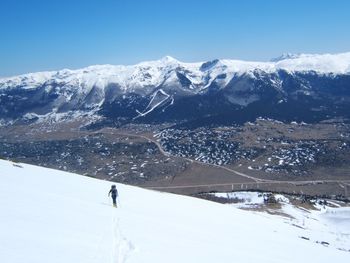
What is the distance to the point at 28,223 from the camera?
1805cm

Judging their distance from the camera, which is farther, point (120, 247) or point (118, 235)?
point (118, 235)

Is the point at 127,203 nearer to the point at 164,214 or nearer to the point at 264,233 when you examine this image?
the point at 164,214

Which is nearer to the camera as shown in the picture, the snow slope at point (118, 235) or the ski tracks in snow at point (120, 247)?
the snow slope at point (118, 235)

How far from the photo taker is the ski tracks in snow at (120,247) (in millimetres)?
15592

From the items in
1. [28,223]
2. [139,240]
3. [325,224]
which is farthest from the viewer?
[325,224]

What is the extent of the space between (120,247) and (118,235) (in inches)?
91.2

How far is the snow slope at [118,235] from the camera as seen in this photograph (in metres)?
15.4

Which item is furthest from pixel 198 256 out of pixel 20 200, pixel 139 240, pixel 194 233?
pixel 20 200

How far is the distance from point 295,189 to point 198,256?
156m

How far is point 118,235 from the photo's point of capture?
19.6 meters

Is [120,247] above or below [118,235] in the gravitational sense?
above

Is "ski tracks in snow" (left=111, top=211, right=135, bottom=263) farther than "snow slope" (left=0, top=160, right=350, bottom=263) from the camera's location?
Yes

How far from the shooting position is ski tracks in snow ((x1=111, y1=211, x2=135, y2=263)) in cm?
1559

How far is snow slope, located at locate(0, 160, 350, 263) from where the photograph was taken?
50.4 ft
